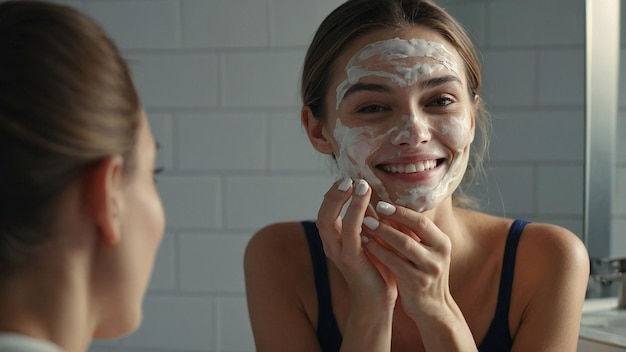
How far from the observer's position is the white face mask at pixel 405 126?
1.06 meters

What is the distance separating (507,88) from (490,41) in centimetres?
10

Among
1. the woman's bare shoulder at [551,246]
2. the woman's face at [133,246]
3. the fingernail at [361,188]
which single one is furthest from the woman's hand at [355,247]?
the woman's face at [133,246]

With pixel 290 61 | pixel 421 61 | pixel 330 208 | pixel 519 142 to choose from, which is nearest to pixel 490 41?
pixel 519 142

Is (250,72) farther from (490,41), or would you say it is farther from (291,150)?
(490,41)

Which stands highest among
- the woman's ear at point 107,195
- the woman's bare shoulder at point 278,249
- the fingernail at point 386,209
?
the woman's ear at point 107,195

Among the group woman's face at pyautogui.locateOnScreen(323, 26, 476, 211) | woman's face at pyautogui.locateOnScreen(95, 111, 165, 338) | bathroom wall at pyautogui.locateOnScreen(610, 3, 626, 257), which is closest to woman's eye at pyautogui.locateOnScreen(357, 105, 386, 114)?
woman's face at pyautogui.locateOnScreen(323, 26, 476, 211)

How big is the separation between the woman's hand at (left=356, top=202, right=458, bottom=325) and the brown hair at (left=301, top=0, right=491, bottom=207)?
0.77 feet

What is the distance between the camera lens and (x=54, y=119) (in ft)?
1.92

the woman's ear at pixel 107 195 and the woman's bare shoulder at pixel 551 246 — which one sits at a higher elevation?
the woman's ear at pixel 107 195

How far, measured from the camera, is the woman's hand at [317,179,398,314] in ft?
3.32

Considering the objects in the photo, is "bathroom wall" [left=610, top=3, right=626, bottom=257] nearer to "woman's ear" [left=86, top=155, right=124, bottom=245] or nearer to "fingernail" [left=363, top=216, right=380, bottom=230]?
"fingernail" [left=363, top=216, right=380, bottom=230]

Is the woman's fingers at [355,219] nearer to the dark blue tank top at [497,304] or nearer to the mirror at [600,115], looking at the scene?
the dark blue tank top at [497,304]

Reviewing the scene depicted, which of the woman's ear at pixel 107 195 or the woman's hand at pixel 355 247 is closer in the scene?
the woman's ear at pixel 107 195

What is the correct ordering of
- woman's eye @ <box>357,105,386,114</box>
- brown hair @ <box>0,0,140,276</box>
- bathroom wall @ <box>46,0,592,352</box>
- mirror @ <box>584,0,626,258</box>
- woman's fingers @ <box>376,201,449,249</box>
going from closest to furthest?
brown hair @ <box>0,0,140,276</box> → woman's fingers @ <box>376,201,449,249</box> → woman's eye @ <box>357,105,386,114</box> → mirror @ <box>584,0,626,258</box> → bathroom wall @ <box>46,0,592,352</box>
